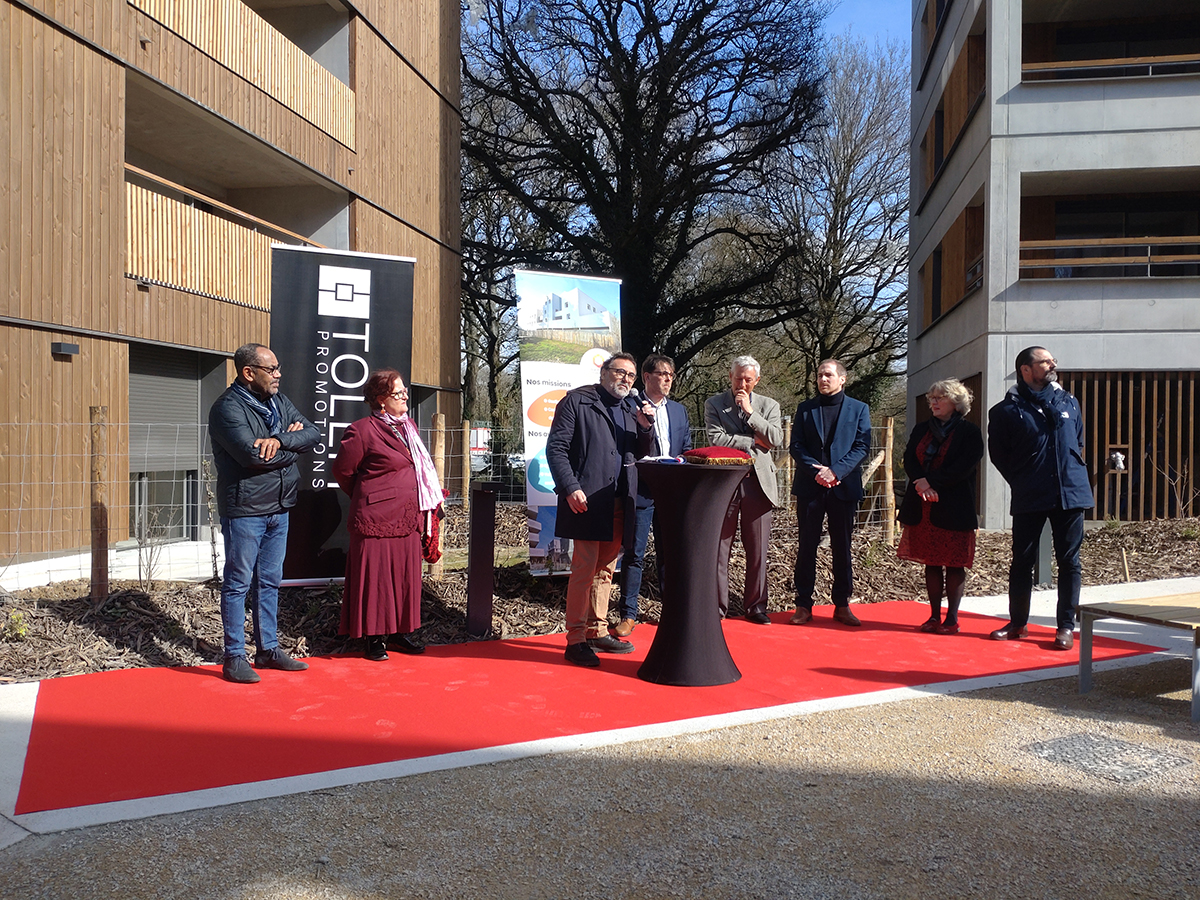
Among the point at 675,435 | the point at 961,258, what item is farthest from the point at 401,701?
the point at 961,258

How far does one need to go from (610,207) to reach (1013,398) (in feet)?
57.5

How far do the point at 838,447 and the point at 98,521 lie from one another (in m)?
5.14

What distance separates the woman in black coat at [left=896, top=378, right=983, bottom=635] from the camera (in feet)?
22.2

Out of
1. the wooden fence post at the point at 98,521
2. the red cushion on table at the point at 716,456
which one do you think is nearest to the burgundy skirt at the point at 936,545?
the red cushion on table at the point at 716,456

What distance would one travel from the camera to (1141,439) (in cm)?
1402

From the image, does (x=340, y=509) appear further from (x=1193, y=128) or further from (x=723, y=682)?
(x=1193, y=128)

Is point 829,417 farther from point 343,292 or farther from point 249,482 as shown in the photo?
point 249,482

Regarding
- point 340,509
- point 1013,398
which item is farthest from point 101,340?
point 1013,398

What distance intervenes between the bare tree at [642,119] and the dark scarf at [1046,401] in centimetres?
1583

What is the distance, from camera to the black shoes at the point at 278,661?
5.58 meters

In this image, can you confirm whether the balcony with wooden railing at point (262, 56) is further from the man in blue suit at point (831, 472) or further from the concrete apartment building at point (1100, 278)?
the concrete apartment building at point (1100, 278)

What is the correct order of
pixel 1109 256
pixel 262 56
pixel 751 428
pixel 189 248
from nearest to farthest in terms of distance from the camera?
pixel 751 428
pixel 189 248
pixel 262 56
pixel 1109 256

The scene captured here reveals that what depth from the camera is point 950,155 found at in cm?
1873

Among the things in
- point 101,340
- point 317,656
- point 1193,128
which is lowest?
point 317,656
